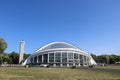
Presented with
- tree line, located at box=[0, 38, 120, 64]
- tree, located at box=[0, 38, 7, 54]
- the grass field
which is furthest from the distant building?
the grass field

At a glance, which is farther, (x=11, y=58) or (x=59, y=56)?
(x=11, y=58)

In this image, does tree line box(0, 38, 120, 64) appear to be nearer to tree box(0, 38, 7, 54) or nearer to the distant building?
tree box(0, 38, 7, 54)

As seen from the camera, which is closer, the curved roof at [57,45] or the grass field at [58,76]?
the grass field at [58,76]

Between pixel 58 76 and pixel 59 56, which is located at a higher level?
pixel 59 56

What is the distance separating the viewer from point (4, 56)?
61.1 m

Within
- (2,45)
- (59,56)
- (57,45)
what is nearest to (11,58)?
(57,45)

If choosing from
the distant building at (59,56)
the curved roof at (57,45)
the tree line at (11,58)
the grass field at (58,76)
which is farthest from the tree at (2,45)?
the curved roof at (57,45)

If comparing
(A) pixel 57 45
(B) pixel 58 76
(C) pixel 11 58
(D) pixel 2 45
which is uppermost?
(A) pixel 57 45

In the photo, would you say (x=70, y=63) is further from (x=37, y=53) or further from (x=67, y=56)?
(x=37, y=53)

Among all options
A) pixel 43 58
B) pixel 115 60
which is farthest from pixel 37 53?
pixel 115 60

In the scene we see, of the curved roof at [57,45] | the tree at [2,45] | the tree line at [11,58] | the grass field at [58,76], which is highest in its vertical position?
the curved roof at [57,45]

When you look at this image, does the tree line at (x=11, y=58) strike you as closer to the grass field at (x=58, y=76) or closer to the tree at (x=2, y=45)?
the tree at (x=2, y=45)

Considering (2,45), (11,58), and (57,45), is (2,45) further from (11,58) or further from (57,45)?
(11,58)

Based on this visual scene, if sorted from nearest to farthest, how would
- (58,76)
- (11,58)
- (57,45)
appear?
(58,76) < (57,45) < (11,58)
